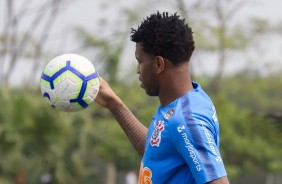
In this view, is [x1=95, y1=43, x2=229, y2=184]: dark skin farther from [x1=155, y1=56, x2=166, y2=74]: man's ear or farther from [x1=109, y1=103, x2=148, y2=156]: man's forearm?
[x1=109, y1=103, x2=148, y2=156]: man's forearm

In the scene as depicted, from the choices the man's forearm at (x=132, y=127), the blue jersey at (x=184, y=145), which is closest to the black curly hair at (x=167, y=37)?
the blue jersey at (x=184, y=145)

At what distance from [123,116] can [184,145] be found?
1.05 metres

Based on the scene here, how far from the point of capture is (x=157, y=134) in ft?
13.6

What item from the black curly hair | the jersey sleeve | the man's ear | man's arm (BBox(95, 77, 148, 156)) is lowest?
the jersey sleeve

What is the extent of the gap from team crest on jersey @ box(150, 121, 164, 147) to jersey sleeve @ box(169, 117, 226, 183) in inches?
7.3

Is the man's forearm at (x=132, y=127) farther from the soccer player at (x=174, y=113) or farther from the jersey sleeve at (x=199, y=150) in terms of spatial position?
the jersey sleeve at (x=199, y=150)

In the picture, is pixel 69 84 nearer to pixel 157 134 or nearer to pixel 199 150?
pixel 157 134

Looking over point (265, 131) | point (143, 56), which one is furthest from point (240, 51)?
point (143, 56)

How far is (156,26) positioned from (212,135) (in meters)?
0.72

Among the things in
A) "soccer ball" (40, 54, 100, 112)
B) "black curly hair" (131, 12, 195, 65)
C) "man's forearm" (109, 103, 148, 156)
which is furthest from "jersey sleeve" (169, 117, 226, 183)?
"soccer ball" (40, 54, 100, 112)

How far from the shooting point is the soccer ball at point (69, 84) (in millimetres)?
4676

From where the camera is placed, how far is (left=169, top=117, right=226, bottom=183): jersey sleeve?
3.89 meters

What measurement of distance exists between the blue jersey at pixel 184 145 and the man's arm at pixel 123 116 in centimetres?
51

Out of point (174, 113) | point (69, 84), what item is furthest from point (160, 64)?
point (69, 84)
